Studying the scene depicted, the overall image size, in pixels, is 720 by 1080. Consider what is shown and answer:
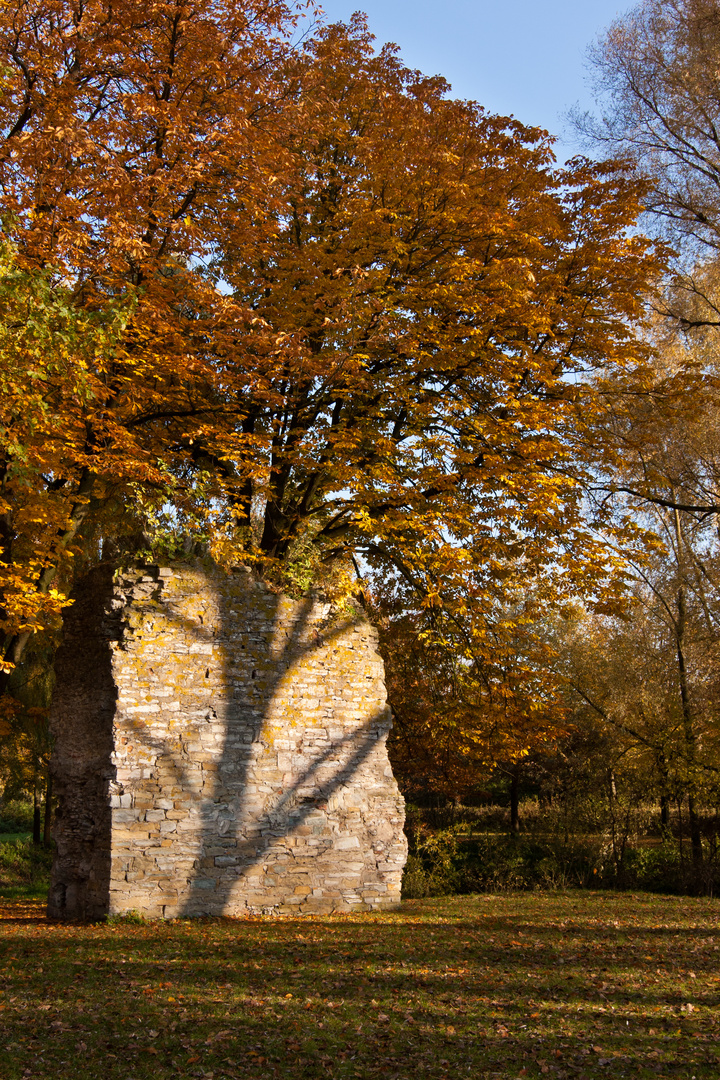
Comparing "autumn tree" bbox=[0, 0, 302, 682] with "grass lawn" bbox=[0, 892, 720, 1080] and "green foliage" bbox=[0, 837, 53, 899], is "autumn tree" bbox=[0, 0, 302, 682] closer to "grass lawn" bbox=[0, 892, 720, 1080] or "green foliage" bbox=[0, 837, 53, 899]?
"grass lawn" bbox=[0, 892, 720, 1080]

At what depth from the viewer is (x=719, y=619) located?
17.0 metres

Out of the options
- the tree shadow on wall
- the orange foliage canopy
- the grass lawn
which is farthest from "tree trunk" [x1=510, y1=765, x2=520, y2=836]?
the grass lawn

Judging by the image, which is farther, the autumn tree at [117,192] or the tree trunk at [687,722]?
the tree trunk at [687,722]

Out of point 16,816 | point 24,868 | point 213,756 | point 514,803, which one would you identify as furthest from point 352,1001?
point 16,816

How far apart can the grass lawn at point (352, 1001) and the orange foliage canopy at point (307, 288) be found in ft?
15.2

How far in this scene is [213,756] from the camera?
10016mm

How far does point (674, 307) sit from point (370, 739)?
35.0 feet

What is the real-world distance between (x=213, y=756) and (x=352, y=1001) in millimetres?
4385

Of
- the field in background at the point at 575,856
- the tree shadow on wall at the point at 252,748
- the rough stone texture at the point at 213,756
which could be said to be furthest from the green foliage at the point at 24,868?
the tree shadow on wall at the point at 252,748

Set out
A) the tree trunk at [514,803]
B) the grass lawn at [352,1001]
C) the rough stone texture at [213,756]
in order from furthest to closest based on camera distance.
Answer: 1. the tree trunk at [514,803]
2. the rough stone texture at [213,756]
3. the grass lawn at [352,1001]

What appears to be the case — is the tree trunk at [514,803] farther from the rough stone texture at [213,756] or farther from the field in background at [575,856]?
the rough stone texture at [213,756]

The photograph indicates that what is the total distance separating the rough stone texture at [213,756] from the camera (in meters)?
9.61

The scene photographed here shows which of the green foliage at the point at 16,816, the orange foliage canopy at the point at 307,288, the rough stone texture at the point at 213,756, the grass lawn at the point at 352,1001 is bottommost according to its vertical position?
the green foliage at the point at 16,816

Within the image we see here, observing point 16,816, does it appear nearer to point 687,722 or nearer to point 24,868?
point 24,868
